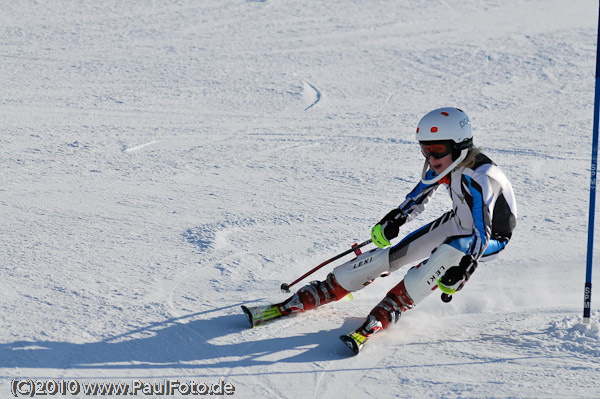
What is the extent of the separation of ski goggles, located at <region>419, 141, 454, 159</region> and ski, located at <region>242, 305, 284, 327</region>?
130cm

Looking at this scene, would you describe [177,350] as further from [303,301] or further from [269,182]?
[269,182]

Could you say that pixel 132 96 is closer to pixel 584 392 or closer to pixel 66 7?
pixel 66 7

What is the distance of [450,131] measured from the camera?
4.39m

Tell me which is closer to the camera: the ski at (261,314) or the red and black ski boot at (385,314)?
the red and black ski boot at (385,314)

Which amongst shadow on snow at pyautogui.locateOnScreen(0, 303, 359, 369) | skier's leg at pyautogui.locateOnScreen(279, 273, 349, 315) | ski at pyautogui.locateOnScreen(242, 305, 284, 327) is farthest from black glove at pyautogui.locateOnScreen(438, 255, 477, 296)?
ski at pyautogui.locateOnScreen(242, 305, 284, 327)

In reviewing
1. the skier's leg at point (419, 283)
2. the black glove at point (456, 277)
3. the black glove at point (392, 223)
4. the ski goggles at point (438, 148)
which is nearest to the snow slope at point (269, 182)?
the skier's leg at point (419, 283)

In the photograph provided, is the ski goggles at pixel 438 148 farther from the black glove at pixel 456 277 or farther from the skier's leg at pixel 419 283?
the black glove at pixel 456 277

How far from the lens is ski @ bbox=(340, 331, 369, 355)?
13.4 ft

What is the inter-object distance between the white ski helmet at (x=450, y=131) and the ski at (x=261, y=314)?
1.33m

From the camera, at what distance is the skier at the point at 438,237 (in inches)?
166

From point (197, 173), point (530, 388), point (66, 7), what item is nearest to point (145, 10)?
point (66, 7)

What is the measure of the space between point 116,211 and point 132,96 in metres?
3.84

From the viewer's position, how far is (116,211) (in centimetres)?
625

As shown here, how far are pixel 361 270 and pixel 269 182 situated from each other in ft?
9.03
